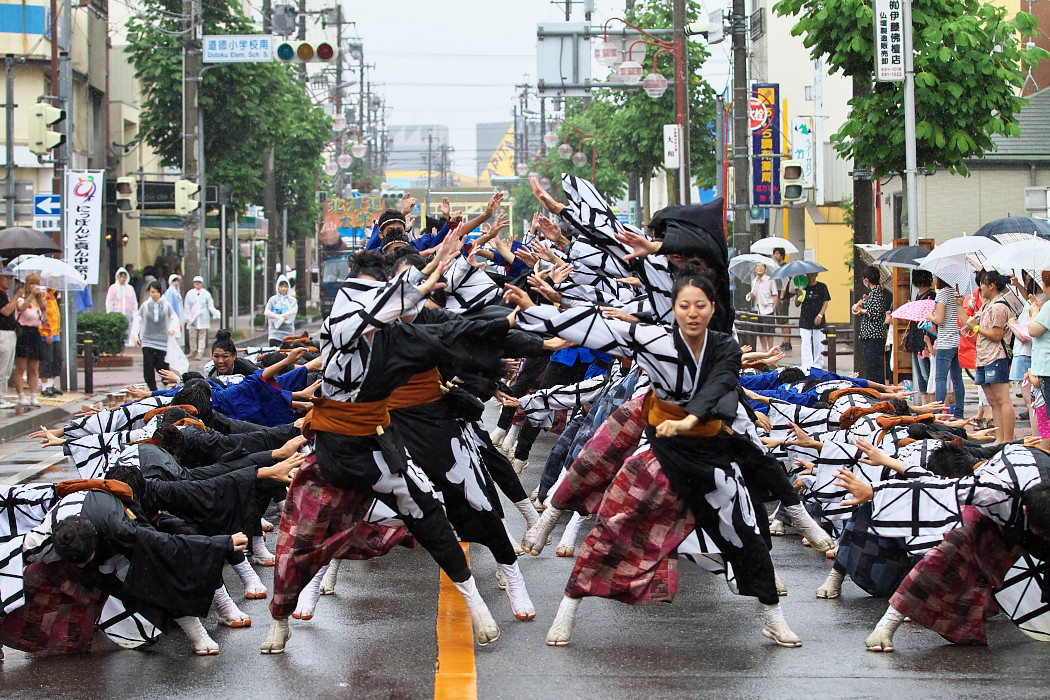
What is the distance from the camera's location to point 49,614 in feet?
19.8

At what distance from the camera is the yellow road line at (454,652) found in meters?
5.39

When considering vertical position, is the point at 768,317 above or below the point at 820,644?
above

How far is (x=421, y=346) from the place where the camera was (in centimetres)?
617

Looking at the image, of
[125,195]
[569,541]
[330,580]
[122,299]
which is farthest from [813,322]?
[125,195]

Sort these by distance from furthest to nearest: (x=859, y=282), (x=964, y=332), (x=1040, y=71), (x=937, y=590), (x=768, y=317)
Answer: (x=1040, y=71) < (x=768, y=317) < (x=859, y=282) < (x=964, y=332) < (x=937, y=590)

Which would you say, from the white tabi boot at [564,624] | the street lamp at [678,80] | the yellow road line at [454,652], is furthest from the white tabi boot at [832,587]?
the street lamp at [678,80]

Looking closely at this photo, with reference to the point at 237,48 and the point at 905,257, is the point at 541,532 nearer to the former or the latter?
the point at 905,257

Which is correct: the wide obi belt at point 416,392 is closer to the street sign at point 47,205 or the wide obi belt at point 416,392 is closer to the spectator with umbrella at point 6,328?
the spectator with umbrella at point 6,328

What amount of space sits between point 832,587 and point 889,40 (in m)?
9.75

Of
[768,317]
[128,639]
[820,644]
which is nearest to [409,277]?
[128,639]

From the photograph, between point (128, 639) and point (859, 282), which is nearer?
point (128, 639)

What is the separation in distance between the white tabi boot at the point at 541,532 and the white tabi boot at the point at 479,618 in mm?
1581

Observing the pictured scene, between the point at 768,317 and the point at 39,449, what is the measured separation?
43.3ft

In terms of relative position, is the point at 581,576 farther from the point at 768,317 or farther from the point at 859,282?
the point at 768,317
